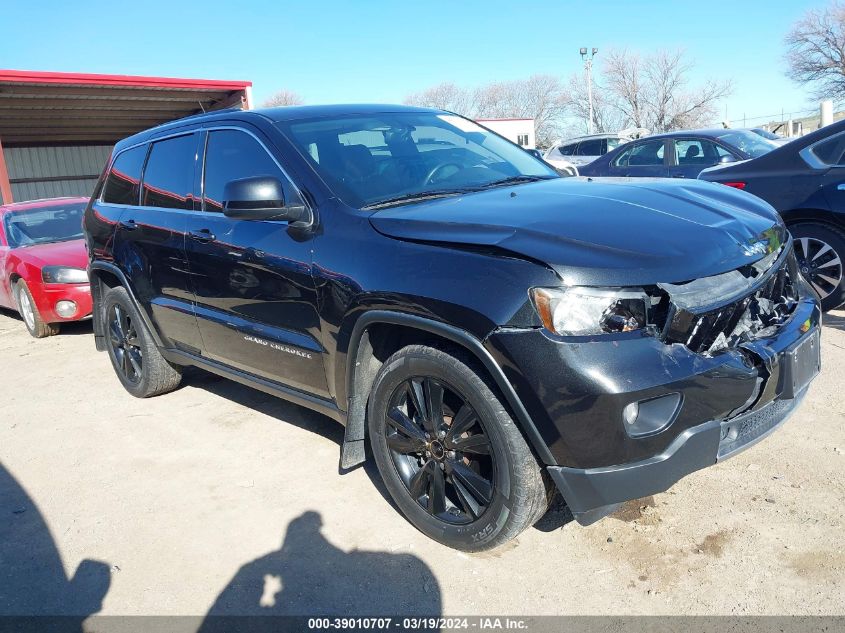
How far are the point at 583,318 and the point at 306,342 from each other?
56.8 inches

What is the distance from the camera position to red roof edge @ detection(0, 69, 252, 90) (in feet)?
47.1

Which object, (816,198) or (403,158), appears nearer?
(403,158)

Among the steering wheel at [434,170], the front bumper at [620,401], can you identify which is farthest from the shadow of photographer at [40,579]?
the steering wheel at [434,170]

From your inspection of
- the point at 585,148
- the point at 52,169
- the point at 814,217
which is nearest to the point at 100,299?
the point at 814,217

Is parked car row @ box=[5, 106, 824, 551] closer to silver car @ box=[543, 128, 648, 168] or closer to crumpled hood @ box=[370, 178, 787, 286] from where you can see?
crumpled hood @ box=[370, 178, 787, 286]

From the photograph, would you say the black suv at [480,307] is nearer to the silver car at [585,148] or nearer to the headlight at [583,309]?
the headlight at [583,309]

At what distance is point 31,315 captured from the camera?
25.8 ft

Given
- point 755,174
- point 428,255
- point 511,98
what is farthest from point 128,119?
point 511,98

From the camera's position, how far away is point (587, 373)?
7.45ft

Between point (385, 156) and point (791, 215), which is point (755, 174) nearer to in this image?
point (791, 215)

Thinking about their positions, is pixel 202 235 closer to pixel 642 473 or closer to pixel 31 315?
pixel 642 473

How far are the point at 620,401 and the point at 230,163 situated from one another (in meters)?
2.50

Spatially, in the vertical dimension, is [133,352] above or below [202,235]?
below

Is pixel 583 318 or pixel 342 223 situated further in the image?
pixel 342 223
